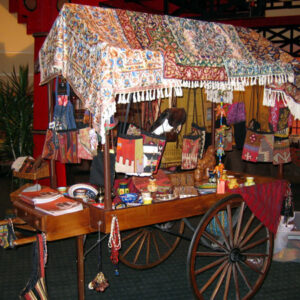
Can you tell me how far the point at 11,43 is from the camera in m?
10.1

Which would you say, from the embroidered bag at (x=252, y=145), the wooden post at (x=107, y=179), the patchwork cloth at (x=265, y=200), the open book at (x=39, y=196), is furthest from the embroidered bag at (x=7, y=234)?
the embroidered bag at (x=252, y=145)

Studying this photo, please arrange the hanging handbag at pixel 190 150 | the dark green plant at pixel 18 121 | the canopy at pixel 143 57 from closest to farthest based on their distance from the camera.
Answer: the canopy at pixel 143 57 → the hanging handbag at pixel 190 150 → the dark green plant at pixel 18 121

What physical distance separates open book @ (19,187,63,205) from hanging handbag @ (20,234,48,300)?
38 cm

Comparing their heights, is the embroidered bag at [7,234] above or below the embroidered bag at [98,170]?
below

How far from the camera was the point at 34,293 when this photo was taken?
101 inches

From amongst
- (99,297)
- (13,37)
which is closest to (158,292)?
(99,297)

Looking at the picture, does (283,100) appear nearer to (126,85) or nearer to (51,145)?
(126,85)

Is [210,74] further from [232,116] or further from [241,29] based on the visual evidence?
[232,116]

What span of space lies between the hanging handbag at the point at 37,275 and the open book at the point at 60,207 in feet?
0.57

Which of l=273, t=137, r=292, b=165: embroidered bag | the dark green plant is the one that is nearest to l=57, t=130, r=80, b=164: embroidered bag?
l=273, t=137, r=292, b=165: embroidered bag

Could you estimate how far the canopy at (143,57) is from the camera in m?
2.44

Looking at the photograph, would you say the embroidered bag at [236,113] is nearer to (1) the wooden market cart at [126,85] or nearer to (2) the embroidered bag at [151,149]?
(1) the wooden market cart at [126,85]

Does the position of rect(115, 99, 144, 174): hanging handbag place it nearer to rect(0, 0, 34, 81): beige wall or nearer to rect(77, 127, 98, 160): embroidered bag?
rect(77, 127, 98, 160): embroidered bag

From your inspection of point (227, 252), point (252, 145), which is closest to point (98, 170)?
point (227, 252)
